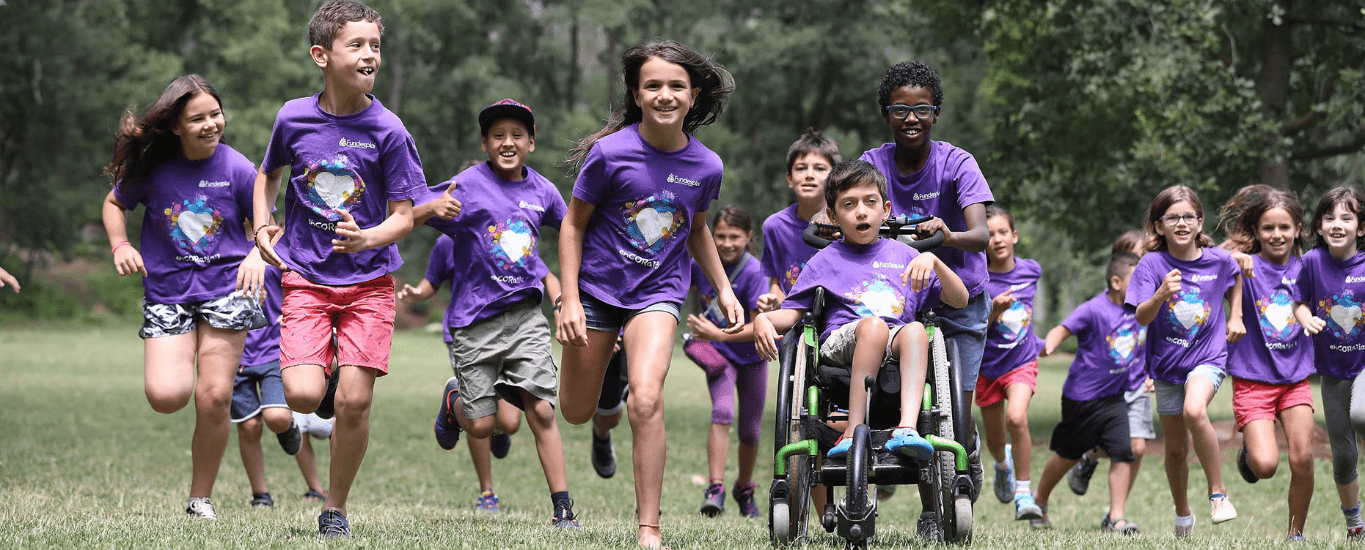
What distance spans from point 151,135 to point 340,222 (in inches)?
64.9

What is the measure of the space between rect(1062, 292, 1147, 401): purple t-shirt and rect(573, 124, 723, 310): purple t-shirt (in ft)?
13.8

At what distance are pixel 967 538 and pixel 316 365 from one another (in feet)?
9.26

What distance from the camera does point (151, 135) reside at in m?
6.28

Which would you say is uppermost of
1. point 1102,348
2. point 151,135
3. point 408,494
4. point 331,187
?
point 151,135

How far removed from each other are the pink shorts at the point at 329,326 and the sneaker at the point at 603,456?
3319 mm

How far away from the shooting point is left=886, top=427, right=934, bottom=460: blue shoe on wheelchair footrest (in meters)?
4.90

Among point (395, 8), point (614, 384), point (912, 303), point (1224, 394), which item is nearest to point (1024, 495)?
point (614, 384)

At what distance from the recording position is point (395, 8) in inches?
1518

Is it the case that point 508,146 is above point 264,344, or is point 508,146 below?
above

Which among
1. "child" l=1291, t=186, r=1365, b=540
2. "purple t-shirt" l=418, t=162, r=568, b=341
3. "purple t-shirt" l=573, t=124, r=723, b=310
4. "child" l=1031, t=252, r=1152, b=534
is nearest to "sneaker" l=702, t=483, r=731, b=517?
"purple t-shirt" l=418, t=162, r=568, b=341

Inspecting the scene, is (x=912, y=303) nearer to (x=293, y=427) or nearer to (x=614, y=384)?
(x=614, y=384)

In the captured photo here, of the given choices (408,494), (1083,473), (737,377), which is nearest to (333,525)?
(737,377)

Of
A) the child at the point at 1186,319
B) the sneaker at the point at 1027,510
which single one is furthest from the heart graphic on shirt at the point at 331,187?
the sneaker at the point at 1027,510

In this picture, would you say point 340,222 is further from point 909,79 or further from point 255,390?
point 255,390
